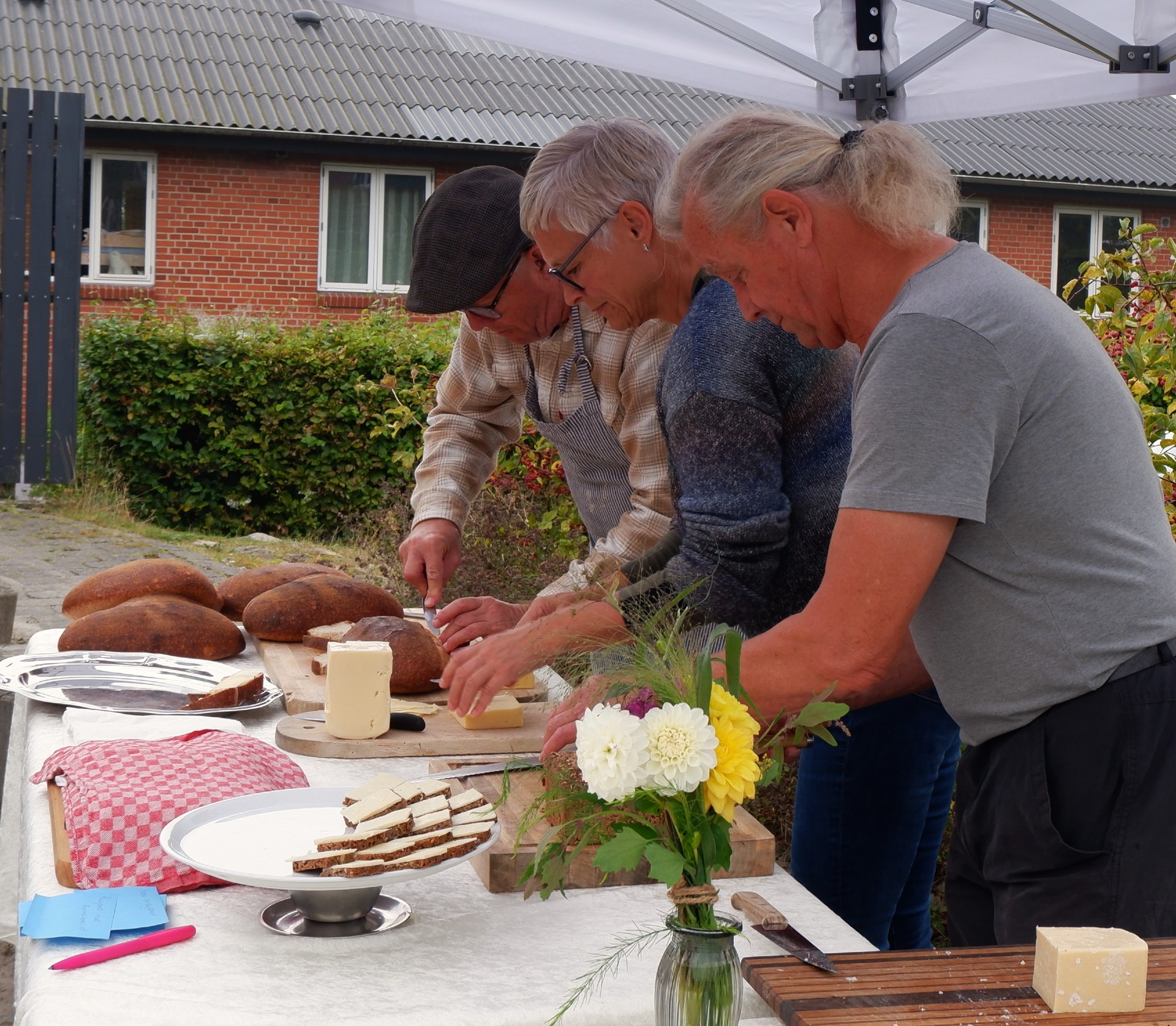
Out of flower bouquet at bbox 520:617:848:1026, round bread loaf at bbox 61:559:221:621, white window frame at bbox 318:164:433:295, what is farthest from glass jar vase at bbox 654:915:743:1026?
white window frame at bbox 318:164:433:295

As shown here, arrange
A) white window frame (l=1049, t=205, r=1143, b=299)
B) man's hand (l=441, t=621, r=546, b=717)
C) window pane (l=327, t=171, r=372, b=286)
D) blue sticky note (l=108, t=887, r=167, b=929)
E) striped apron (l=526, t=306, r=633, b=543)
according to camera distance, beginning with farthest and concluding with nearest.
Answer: white window frame (l=1049, t=205, r=1143, b=299) < window pane (l=327, t=171, r=372, b=286) < striped apron (l=526, t=306, r=633, b=543) < man's hand (l=441, t=621, r=546, b=717) < blue sticky note (l=108, t=887, r=167, b=929)

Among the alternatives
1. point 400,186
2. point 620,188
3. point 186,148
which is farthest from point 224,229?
point 620,188

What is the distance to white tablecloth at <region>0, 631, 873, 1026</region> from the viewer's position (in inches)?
51.6

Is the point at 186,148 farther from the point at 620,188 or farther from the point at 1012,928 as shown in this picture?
the point at 1012,928

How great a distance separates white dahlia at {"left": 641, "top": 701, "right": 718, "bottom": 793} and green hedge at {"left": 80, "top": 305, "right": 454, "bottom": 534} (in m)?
9.35

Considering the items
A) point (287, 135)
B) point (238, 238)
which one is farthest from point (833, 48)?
point (238, 238)

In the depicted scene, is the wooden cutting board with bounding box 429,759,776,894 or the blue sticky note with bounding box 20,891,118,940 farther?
the wooden cutting board with bounding box 429,759,776,894

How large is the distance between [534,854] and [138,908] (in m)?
0.45

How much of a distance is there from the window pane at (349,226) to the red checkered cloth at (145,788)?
1268 centimetres

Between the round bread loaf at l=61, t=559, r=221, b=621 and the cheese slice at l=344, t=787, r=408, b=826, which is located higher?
the round bread loaf at l=61, t=559, r=221, b=621

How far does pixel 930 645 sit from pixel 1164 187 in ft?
53.5

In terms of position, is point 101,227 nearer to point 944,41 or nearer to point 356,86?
point 356,86

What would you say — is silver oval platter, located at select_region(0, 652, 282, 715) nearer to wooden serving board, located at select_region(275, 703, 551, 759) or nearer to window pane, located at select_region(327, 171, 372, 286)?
wooden serving board, located at select_region(275, 703, 551, 759)

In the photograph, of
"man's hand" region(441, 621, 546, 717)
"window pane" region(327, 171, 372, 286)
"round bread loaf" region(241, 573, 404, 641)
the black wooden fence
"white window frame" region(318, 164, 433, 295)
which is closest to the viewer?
"man's hand" region(441, 621, 546, 717)
